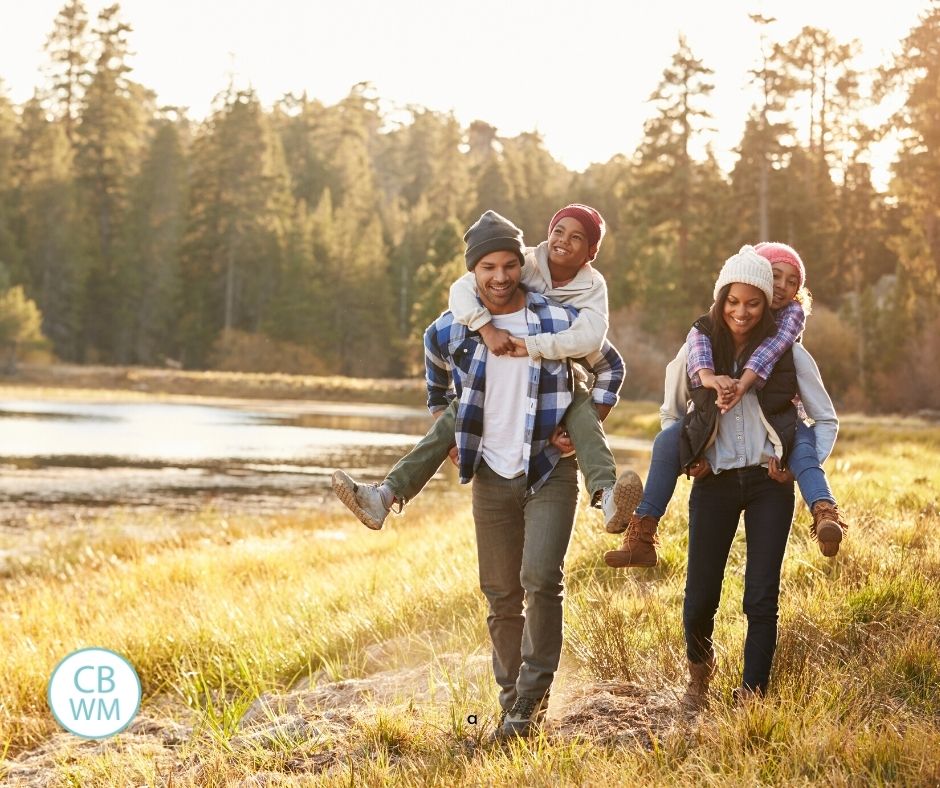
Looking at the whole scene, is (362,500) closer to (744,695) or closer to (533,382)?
(533,382)

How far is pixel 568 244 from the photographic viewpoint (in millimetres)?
4148

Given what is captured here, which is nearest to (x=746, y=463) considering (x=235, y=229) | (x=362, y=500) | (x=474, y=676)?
(x=362, y=500)

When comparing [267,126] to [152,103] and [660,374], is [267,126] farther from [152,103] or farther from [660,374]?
[660,374]

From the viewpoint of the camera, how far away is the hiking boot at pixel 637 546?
12.7ft

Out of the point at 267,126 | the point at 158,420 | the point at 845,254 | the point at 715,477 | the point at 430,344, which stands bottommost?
the point at 158,420

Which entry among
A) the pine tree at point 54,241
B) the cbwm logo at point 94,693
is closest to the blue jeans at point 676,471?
the cbwm logo at point 94,693

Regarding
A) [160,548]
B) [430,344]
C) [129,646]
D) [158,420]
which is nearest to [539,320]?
[430,344]

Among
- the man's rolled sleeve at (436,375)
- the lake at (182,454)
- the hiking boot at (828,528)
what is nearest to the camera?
the hiking boot at (828,528)

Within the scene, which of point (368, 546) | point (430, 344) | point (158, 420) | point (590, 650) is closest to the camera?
point (430, 344)

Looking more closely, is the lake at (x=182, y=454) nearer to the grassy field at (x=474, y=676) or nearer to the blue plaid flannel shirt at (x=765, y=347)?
the grassy field at (x=474, y=676)

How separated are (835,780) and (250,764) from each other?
2.33 m

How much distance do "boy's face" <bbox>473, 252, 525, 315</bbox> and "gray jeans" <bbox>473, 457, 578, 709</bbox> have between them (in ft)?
2.05

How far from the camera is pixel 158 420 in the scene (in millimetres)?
35531

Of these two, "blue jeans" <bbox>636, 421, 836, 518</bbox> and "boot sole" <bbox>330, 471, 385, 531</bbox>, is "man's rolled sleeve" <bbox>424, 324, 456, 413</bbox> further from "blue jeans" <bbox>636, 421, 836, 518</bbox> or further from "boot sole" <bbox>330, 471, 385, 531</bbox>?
"blue jeans" <bbox>636, 421, 836, 518</bbox>
